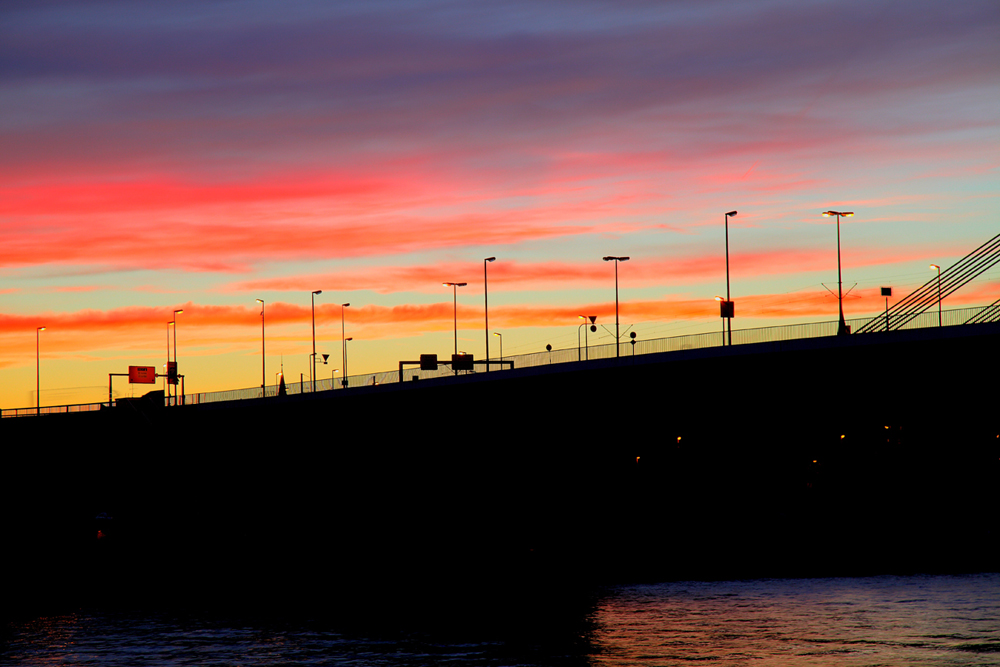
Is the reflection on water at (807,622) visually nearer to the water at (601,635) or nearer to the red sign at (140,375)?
the water at (601,635)

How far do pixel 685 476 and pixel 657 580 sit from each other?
2693 cm

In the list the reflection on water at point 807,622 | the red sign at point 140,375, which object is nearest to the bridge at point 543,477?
the reflection on water at point 807,622

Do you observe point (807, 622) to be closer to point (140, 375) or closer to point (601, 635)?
point (601, 635)

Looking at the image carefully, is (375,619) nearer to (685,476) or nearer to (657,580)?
(657,580)

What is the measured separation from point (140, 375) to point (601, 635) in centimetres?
14034

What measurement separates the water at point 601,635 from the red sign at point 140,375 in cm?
11624

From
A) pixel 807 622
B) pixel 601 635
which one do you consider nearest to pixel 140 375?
pixel 601 635

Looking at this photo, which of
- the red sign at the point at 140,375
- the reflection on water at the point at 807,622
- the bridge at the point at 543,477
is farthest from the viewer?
the red sign at the point at 140,375

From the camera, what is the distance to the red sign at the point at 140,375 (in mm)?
181125

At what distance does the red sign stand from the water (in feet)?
381

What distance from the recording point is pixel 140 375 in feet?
596

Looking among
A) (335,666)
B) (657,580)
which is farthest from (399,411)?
(335,666)

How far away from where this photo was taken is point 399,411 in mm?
109500

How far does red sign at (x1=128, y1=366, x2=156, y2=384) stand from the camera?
594 ft
